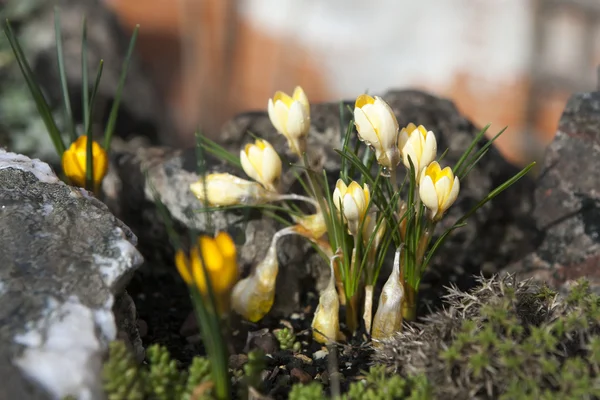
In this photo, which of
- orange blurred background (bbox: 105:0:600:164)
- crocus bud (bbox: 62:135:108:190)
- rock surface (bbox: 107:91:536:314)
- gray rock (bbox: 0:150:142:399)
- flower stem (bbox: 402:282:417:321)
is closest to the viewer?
gray rock (bbox: 0:150:142:399)

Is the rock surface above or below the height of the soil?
above

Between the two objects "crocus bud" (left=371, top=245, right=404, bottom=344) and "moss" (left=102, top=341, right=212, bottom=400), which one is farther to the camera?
"crocus bud" (left=371, top=245, right=404, bottom=344)

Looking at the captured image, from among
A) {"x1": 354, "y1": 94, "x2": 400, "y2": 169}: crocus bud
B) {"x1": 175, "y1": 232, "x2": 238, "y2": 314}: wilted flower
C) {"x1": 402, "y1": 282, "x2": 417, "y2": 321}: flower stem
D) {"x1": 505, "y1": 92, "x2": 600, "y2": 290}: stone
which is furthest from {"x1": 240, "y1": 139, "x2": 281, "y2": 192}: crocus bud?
{"x1": 505, "y1": 92, "x2": 600, "y2": 290}: stone

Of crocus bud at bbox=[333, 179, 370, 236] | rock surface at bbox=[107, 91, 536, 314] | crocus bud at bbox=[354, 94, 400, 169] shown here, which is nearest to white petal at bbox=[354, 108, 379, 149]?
crocus bud at bbox=[354, 94, 400, 169]

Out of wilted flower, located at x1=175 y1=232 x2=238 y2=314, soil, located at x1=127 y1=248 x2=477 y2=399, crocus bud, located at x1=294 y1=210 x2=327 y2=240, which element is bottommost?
soil, located at x1=127 y1=248 x2=477 y2=399

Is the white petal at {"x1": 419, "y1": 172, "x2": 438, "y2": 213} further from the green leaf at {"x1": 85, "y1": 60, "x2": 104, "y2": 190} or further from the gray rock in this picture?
the green leaf at {"x1": 85, "y1": 60, "x2": 104, "y2": 190}

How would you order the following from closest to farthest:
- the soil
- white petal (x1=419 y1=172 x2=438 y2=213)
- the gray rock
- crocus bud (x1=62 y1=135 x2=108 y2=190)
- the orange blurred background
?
the gray rock, white petal (x1=419 y1=172 x2=438 y2=213), the soil, crocus bud (x1=62 y1=135 x2=108 y2=190), the orange blurred background

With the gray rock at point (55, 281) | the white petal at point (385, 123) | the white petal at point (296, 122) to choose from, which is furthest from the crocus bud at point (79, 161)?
the white petal at point (385, 123)
